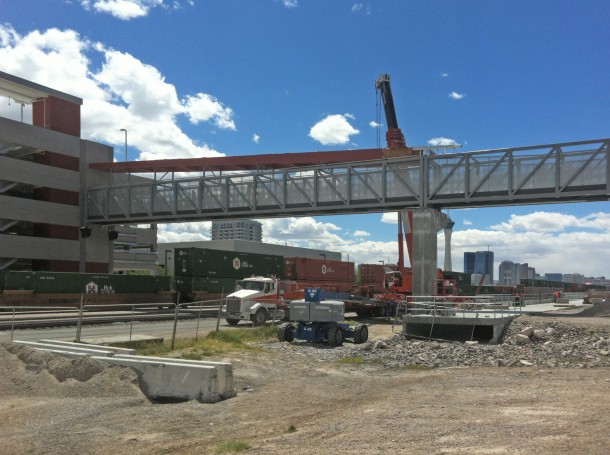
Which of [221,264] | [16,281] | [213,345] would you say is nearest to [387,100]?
[221,264]

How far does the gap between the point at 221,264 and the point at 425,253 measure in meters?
18.3

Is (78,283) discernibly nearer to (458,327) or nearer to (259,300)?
(259,300)

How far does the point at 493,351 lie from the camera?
62.7ft

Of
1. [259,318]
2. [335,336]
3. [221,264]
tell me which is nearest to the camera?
[335,336]

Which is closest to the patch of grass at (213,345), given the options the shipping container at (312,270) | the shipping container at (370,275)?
the shipping container at (312,270)

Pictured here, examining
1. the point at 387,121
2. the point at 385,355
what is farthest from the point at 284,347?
the point at 387,121

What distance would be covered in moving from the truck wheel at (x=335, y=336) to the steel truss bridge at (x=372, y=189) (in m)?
14.8

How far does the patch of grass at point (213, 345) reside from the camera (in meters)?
15.9

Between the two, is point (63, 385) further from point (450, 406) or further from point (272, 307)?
point (272, 307)

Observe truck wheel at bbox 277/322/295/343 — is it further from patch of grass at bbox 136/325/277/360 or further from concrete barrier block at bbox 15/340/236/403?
concrete barrier block at bbox 15/340/236/403

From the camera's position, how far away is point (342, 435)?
750cm

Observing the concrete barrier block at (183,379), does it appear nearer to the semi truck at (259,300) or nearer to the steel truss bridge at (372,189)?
the semi truck at (259,300)

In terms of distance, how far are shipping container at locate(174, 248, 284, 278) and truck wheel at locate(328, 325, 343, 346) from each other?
22.7 metres

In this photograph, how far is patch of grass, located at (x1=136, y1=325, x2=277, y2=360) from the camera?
52.1 feet
